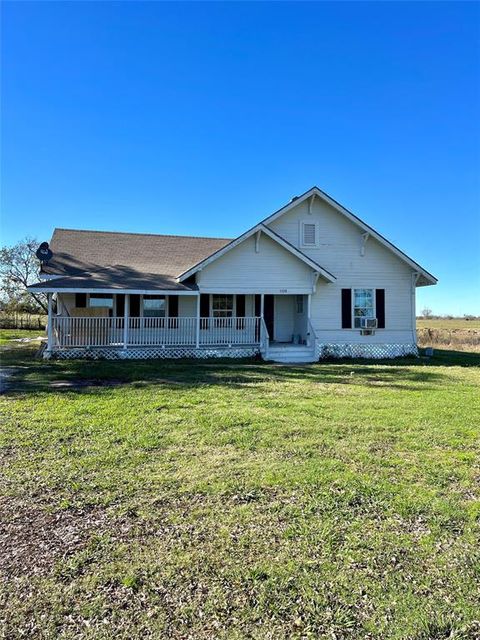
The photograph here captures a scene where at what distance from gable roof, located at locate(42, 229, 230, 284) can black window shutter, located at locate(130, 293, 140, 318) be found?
102 centimetres

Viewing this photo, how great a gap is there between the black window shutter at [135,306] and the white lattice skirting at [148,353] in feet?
6.92

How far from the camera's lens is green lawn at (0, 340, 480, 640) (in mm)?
2400

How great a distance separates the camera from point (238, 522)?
3.42 metres

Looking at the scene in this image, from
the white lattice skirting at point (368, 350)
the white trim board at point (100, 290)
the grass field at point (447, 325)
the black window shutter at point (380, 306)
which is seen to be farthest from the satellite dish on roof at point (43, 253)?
the grass field at point (447, 325)

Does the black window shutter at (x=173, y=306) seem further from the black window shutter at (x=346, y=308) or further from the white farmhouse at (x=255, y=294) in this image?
the black window shutter at (x=346, y=308)

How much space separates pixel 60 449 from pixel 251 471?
2.43 m

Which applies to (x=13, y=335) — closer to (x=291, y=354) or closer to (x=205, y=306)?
(x=205, y=306)

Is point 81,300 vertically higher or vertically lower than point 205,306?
higher

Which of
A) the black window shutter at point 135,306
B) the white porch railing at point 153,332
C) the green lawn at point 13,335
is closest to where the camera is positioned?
the white porch railing at point 153,332

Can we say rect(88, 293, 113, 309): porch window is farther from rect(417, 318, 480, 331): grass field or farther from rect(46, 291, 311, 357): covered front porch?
rect(417, 318, 480, 331): grass field

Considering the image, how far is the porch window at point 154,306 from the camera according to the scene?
17.1 meters

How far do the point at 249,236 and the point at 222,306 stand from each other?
132 inches

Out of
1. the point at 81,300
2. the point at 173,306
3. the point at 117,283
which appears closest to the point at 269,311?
the point at 173,306

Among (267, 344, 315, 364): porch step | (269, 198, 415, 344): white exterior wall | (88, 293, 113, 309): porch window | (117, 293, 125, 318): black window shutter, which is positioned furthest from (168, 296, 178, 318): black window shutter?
(269, 198, 415, 344): white exterior wall
